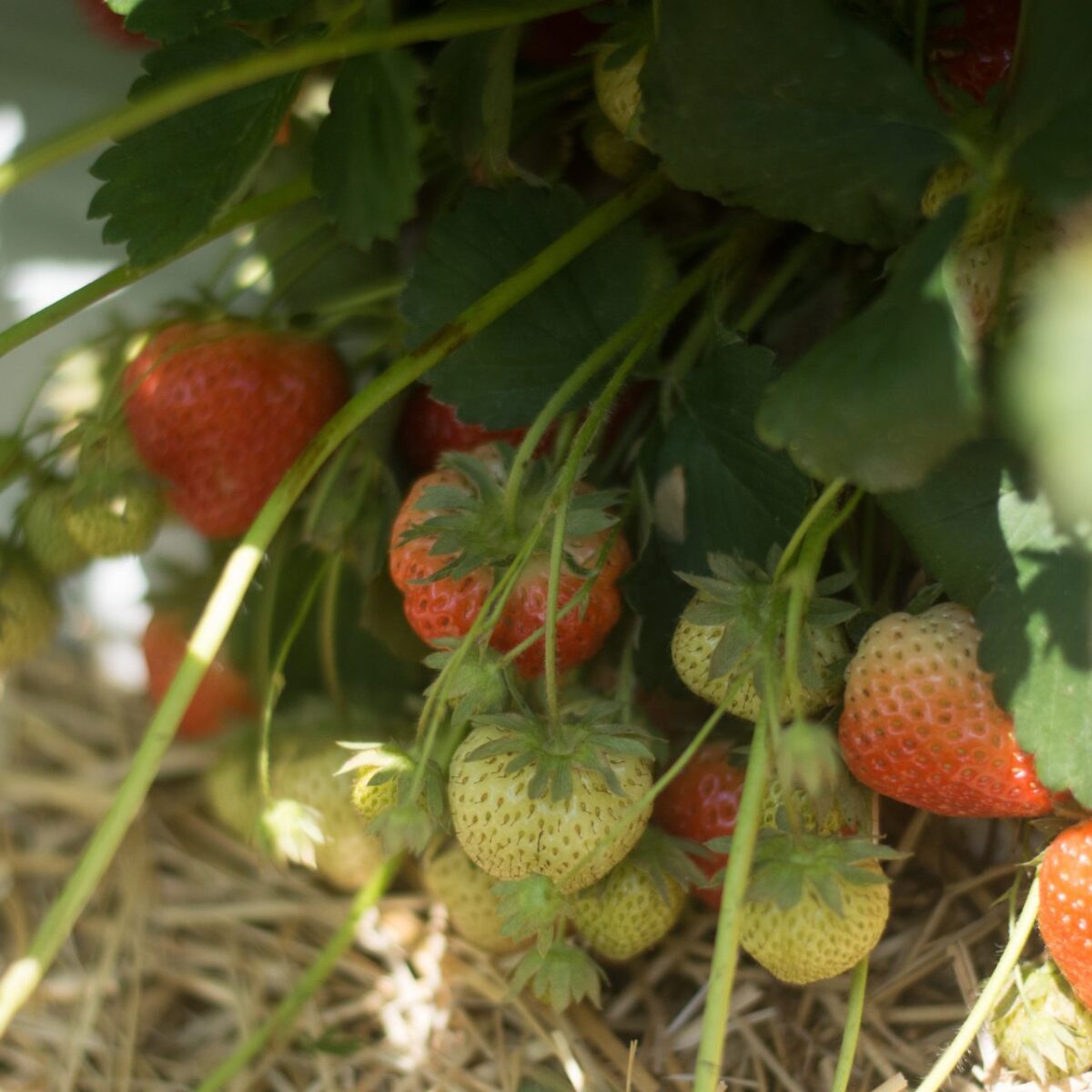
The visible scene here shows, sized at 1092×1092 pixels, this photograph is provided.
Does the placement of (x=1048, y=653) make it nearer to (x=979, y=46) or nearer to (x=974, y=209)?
(x=974, y=209)

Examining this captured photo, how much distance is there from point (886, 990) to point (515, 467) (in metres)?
0.41

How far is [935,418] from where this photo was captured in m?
0.47

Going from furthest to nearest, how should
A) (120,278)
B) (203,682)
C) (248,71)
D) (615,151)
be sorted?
(203,682)
(615,151)
(120,278)
(248,71)

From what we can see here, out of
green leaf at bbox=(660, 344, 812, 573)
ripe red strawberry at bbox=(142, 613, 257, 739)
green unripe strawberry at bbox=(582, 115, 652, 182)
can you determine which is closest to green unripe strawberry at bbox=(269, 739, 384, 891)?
ripe red strawberry at bbox=(142, 613, 257, 739)

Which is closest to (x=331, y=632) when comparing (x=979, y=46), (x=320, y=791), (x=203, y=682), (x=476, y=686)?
(x=320, y=791)

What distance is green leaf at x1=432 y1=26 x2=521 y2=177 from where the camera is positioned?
0.66 meters

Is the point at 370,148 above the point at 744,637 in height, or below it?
above

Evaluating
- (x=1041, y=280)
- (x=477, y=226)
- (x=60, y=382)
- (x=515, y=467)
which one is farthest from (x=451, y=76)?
(x=60, y=382)

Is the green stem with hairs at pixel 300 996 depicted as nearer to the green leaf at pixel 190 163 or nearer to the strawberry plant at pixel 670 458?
the strawberry plant at pixel 670 458

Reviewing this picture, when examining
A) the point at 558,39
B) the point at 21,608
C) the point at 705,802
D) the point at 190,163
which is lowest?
the point at 705,802

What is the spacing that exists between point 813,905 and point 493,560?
229 millimetres

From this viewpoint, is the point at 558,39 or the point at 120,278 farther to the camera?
the point at 558,39

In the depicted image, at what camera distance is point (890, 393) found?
0.47m

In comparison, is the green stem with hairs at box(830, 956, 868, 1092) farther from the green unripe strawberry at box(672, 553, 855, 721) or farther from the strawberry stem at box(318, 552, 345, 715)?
the strawberry stem at box(318, 552, 345, 715)
